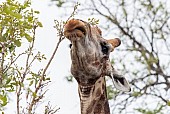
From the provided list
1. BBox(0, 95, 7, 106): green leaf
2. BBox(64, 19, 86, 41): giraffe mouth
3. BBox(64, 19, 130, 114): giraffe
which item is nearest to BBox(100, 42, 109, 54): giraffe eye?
BBox(64, 19, 130, 114): giraffe

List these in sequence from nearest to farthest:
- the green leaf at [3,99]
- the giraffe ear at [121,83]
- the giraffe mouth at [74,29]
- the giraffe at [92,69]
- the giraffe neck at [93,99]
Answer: the giraffe mouth at [74,29], the giraffe at [92,69], the giraffe neck at [93,99], the giraffe ear at [121,83], the green leaf at [3,99]

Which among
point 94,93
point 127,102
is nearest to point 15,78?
point 94,93

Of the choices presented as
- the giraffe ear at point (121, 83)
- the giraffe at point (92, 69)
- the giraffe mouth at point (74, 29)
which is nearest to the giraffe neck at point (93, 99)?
the giraffe at point (92, 69)

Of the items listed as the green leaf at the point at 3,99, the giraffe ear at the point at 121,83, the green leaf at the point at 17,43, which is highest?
the green leaf at the point at 17,43

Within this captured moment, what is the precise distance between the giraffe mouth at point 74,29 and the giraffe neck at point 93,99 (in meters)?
0.35

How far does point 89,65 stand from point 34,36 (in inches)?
31.0

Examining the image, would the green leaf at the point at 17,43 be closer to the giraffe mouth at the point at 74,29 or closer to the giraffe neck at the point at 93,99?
the giraffe neck at the point at 93,99

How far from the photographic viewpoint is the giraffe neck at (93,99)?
130 inches

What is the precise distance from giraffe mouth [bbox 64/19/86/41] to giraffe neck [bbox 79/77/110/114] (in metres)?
0.35

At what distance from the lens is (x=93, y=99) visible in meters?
3.34

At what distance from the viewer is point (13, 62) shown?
12.8ft

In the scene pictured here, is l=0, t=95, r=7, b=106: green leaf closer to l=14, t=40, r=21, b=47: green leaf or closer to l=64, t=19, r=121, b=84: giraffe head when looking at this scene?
l=14, t=40, r=21, b=47: green leaf

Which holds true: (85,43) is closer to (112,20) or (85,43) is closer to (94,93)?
(94,93)

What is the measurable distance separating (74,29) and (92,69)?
0.34m
